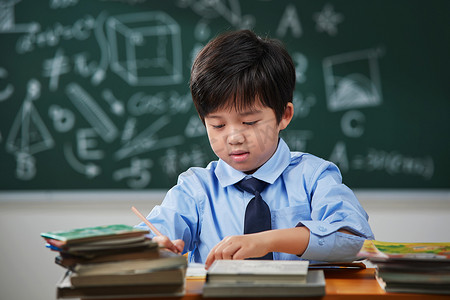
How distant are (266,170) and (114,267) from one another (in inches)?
23.8

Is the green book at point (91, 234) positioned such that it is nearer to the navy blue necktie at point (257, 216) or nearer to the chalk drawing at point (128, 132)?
the navy blue necktie at point (257, 216)

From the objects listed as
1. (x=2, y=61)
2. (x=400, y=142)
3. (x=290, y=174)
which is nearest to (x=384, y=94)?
(x=400, y=142)

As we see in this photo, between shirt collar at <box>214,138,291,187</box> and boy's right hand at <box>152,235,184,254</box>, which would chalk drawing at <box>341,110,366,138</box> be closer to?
shirt collar at <box>214,138,291,187</box>

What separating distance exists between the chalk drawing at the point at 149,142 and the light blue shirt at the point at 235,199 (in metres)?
1.56

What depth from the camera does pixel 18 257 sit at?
314 centimetres

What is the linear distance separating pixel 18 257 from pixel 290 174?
7.24 ft

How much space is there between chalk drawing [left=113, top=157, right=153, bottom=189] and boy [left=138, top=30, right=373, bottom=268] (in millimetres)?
1578

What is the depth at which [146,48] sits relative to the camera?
3.13 metres

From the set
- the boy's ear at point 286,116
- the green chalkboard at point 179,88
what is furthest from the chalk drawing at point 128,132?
the boy's ear at point 286,116

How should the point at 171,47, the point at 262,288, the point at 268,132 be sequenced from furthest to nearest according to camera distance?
1. the point at 171,47
2. the point at 268,132
3. the point at 262,288

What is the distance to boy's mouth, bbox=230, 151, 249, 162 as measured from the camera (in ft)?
4.56

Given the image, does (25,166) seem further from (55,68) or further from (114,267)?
(114,267)

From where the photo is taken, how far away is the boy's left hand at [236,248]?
1127 millimetres

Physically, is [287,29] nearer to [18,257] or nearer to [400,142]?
[400,142]
